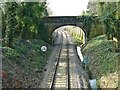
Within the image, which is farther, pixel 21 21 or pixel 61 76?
pixel 21 21

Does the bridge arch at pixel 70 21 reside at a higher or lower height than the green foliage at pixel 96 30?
higher

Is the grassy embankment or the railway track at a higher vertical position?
the grassy embankment

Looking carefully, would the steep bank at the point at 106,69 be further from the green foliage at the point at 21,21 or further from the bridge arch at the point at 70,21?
the bridge arch at the point at 70,21

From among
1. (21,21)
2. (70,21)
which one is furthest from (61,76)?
(70,21)

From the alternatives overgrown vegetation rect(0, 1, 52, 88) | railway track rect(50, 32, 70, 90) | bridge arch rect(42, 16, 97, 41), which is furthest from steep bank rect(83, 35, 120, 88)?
bridge arch rect(42, 16, 97, 41)

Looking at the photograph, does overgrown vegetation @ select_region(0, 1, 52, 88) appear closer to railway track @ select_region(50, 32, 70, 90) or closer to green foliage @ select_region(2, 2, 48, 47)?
green foliage @ select_region(2, 2, 48, 47)

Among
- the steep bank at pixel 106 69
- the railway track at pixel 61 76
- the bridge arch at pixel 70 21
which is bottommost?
the railway track at pixel 61 76

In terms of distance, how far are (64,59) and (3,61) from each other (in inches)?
538

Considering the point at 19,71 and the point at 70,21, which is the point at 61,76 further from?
the point at 70,21

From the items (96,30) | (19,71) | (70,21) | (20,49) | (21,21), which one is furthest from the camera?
(96,30)

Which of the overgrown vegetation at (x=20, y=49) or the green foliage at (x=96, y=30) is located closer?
the overgrown vegetation at (x=20, y=49)

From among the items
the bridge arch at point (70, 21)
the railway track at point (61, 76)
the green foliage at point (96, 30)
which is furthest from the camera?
the green foliage at point (96, 30)

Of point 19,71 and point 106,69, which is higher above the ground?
point 19,71

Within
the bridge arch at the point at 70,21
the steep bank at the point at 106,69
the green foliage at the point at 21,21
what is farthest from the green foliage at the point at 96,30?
the steep bank at the point at 106,69
